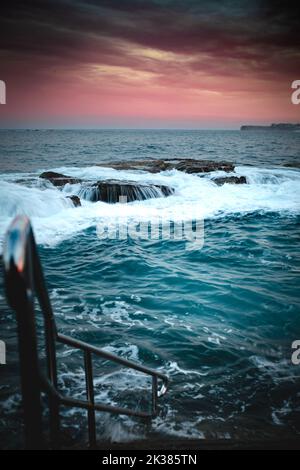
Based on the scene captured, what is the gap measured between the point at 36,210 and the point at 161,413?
46.0 ft

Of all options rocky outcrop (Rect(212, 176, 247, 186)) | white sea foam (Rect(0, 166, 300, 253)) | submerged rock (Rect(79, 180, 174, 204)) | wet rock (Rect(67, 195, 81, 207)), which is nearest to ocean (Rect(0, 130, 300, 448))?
white sea foam (Rect(0, 166, 300, 253))

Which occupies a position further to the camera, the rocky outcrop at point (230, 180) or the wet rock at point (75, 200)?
the rocky outcrop at point (230, 180)

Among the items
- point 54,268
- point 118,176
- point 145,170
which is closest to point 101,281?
point 54,268

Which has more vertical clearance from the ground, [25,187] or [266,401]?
[25,187]

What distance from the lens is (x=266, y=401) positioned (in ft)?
15.8

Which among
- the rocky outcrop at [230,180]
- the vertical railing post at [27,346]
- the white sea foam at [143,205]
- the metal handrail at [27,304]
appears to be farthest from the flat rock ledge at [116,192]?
the vertical railing post at [27,346]

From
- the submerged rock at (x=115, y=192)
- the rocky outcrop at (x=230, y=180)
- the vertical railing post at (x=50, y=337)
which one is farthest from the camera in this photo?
the rocky outcrop at (x=230, y=180)

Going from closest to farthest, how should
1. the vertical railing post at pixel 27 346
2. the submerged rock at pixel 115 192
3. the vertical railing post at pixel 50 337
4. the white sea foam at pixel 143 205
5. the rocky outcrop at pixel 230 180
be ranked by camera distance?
the vertical railing post at pixel 27 346
the vertical railing post at pixel 50 337
the white sea foam at pixel 143 205
the submerged rock at pixel 115 192
the rocky outcrop at pixel 230 180

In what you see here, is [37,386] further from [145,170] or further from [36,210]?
[145,170]

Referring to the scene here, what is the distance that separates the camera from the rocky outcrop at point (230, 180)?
80.9 ft

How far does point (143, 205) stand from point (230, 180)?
9830 millimetres

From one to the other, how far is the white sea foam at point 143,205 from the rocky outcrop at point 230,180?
1.90 ft

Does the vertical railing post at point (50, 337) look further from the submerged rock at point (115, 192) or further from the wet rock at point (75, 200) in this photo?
the submerged rock at point (115, 192)

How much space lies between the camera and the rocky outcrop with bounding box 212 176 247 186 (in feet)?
80.9
